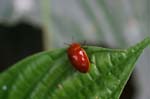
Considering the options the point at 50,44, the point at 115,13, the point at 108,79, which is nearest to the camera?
the point at 108,79

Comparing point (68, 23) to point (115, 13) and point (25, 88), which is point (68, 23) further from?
point (25, 88)

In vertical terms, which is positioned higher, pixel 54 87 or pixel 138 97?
pixel 54 87

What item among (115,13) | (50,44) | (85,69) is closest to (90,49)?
(85,69)

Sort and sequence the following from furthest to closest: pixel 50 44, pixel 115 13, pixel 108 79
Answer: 1. pixel 115 13
2. pixel 50 44
3. pixel 108 79

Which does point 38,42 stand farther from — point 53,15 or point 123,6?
point 123,6

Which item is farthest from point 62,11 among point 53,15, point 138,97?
point 138,97

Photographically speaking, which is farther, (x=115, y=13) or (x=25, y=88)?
(x=115, y=13)
